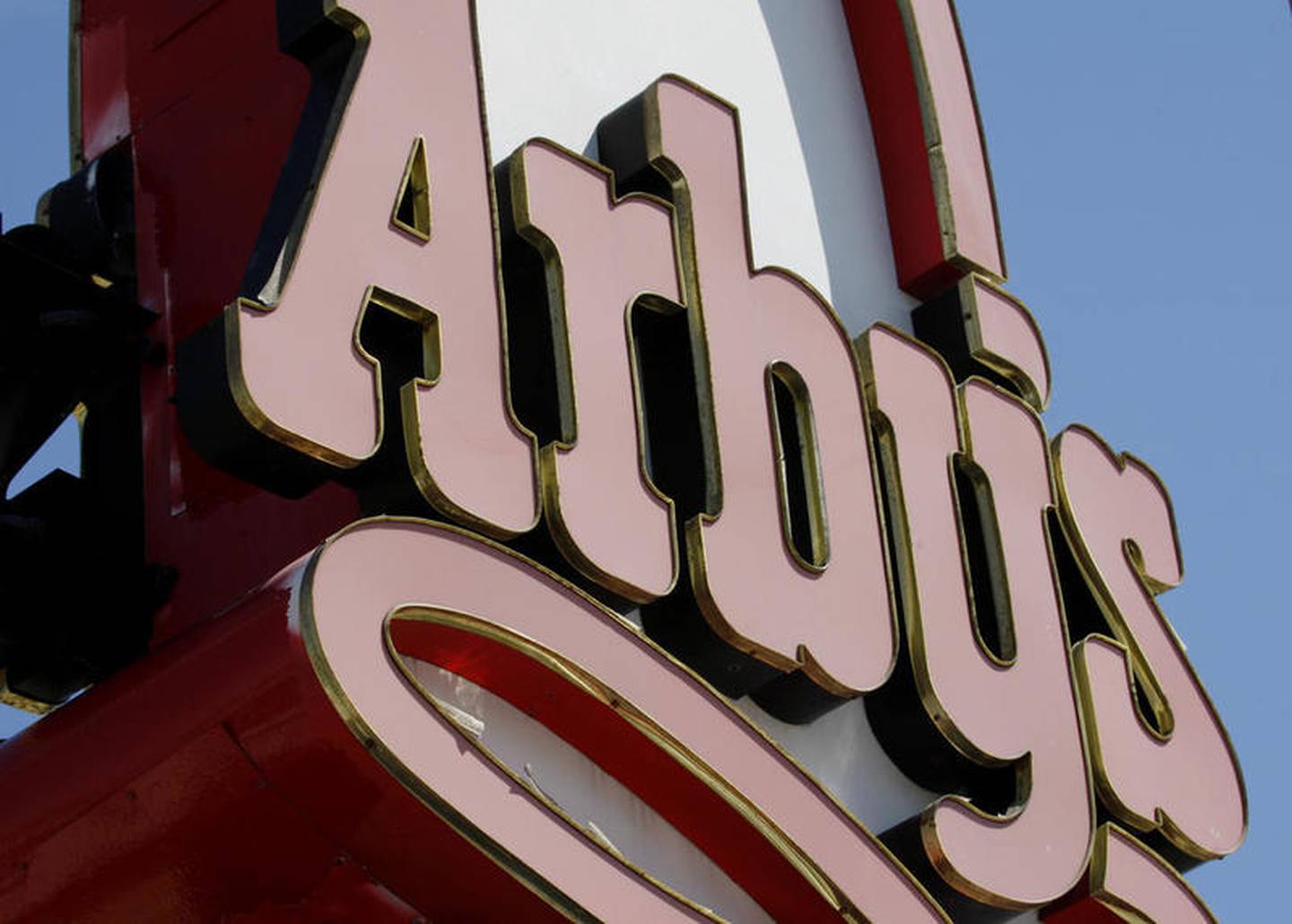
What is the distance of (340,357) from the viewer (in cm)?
668

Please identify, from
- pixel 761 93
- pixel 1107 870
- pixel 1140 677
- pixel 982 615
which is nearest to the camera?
pixel 1107 870

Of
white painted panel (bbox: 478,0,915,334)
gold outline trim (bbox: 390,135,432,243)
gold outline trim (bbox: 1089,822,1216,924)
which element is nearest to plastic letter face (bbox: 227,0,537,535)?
gold outline trim (bbox: 390,135,432,243)

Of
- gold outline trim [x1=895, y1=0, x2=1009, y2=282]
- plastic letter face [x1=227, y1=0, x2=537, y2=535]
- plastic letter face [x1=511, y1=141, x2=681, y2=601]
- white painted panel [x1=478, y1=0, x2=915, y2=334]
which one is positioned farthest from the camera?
gold outline trim [x1=895, y1=0, x2=1009, y2=282]

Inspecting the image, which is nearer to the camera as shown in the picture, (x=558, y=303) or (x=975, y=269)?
(x=558, y=303)

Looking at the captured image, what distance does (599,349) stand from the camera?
25.0 ft

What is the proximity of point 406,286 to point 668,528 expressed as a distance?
1.02 meters

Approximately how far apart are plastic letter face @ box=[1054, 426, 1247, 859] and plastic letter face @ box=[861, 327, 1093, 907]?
19cm

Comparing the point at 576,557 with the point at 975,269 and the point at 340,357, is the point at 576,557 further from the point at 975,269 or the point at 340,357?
the point at 975,269

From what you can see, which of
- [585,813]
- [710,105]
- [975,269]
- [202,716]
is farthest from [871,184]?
[202,716]

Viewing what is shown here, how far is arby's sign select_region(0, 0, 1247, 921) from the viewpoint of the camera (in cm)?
641

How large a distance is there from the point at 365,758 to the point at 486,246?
181cm

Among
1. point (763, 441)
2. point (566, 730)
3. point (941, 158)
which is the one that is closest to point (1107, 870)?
point (763, 441)

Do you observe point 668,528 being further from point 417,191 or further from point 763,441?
point 417,191

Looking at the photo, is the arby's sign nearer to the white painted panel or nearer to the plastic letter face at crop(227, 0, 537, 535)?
the plastic letter face at crop(227, 0, 537, 535)
